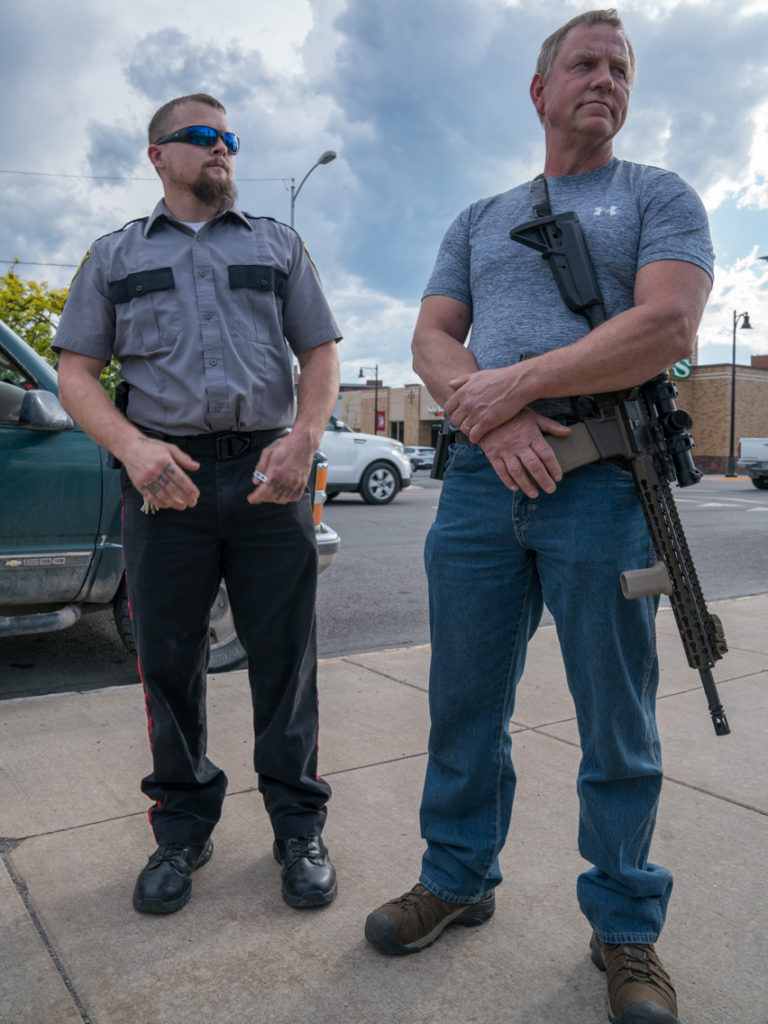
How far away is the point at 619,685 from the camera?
1988 millimetres

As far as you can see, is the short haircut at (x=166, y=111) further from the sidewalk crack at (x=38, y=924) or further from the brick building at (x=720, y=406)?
the brick building at (x=720, y=406)

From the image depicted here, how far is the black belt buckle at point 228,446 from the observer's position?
2.43 m

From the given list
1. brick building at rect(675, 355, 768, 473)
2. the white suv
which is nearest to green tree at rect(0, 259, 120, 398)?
the white suv

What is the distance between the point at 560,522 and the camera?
2.02 m

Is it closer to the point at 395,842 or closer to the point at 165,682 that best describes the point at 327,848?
the point at 395,842

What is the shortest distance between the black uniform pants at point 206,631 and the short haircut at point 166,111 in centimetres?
91

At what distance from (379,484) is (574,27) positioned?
1319 cm

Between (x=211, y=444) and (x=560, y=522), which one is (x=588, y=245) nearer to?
(x=560, y=522)

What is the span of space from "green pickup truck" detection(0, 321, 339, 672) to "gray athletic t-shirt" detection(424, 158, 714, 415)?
78.8 inches

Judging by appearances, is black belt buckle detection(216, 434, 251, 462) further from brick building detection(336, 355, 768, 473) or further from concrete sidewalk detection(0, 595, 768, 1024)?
brick building detection(336, 355, 768, 473)

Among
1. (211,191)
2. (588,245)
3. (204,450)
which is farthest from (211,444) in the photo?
(588,245)

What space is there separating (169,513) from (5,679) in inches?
110

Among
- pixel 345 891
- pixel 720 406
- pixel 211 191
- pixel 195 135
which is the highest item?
pixel 720 406

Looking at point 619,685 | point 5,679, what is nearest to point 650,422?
point 619,685
